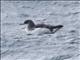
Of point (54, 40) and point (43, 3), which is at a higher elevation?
point (43, 3)

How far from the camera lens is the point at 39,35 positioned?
3.53ft

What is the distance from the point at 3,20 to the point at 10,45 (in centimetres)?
21

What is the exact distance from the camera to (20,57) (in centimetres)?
97

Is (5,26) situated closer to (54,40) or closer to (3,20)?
(3,20)

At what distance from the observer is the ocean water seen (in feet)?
3.24

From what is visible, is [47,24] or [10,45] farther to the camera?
[47,24]

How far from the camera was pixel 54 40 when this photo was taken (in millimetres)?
1051

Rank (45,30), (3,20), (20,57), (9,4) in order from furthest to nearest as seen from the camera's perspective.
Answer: (9,4) → (3,20) → (45,30) → (20,57)

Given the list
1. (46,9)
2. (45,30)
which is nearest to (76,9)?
(46,9)

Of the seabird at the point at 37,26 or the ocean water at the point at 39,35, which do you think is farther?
the seabird at the point at 37,26

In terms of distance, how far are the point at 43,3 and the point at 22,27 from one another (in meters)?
0.25

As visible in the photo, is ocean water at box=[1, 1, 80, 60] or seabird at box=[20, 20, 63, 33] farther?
seabird at box=[20, 20, 63, 33]

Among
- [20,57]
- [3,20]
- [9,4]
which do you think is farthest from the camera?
[9,4]

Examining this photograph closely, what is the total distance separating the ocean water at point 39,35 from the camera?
988 millimetres
